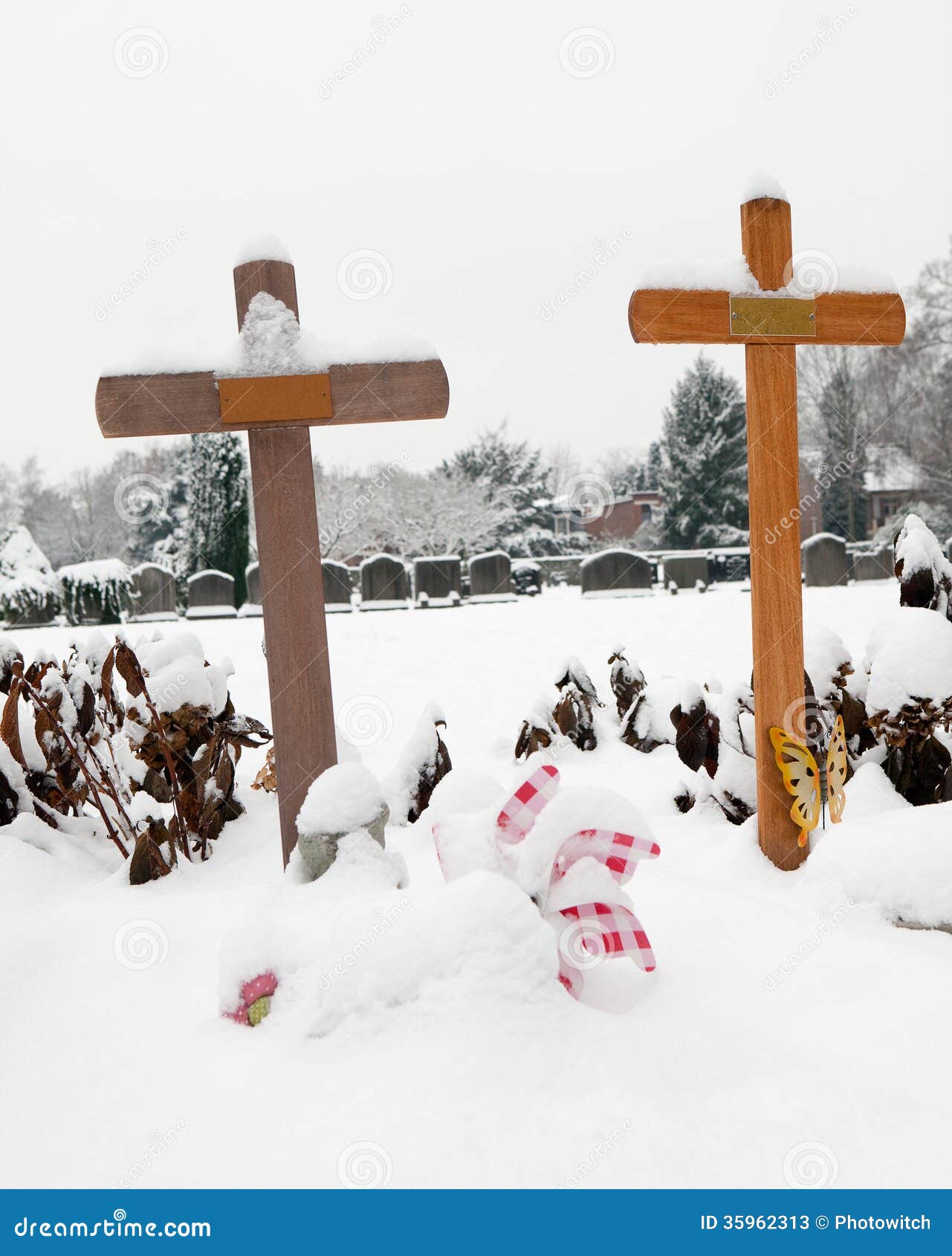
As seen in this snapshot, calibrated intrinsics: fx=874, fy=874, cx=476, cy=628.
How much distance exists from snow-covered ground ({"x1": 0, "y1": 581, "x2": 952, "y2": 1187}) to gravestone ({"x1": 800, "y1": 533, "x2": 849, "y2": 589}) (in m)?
12.0

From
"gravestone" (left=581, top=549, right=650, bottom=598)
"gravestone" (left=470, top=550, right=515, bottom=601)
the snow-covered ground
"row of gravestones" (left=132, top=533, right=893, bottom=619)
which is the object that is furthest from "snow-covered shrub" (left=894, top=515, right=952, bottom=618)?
"gravestone" (left=470, top=550, right=515, bottom=601)

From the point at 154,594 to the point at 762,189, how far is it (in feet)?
44.6

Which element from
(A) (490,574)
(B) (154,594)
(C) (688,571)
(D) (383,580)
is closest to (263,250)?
(D) (383,580)

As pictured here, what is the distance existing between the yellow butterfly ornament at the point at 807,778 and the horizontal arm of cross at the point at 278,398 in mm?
1429

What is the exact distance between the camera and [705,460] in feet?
91.4

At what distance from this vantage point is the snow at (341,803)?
1977 mm

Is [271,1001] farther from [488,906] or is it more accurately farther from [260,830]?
[260,830]

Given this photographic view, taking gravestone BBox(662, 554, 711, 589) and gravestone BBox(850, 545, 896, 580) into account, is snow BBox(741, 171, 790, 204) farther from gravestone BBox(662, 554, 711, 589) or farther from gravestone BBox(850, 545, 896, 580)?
gravestone BBox(850, 545, 896, 580)

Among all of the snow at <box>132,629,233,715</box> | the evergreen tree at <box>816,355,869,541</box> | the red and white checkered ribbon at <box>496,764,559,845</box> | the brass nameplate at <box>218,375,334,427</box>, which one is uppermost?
the evergreen tree at <box>816,355,869,541</box>

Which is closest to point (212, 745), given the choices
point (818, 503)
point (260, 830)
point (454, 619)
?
point (260, 830)

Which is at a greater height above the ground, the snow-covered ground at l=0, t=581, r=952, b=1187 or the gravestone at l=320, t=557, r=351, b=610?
the gravestone at l=320, t=557, r=351, b=610

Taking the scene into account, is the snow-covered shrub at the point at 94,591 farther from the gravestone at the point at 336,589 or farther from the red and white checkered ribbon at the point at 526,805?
the red and white checkered ribbon at the point at 526,805

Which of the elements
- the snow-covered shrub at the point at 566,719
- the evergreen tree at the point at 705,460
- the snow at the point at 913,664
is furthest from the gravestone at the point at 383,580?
the evergreen tree at the point at 705,460

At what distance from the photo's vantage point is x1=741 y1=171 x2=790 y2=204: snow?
Result: 8.39 feet
